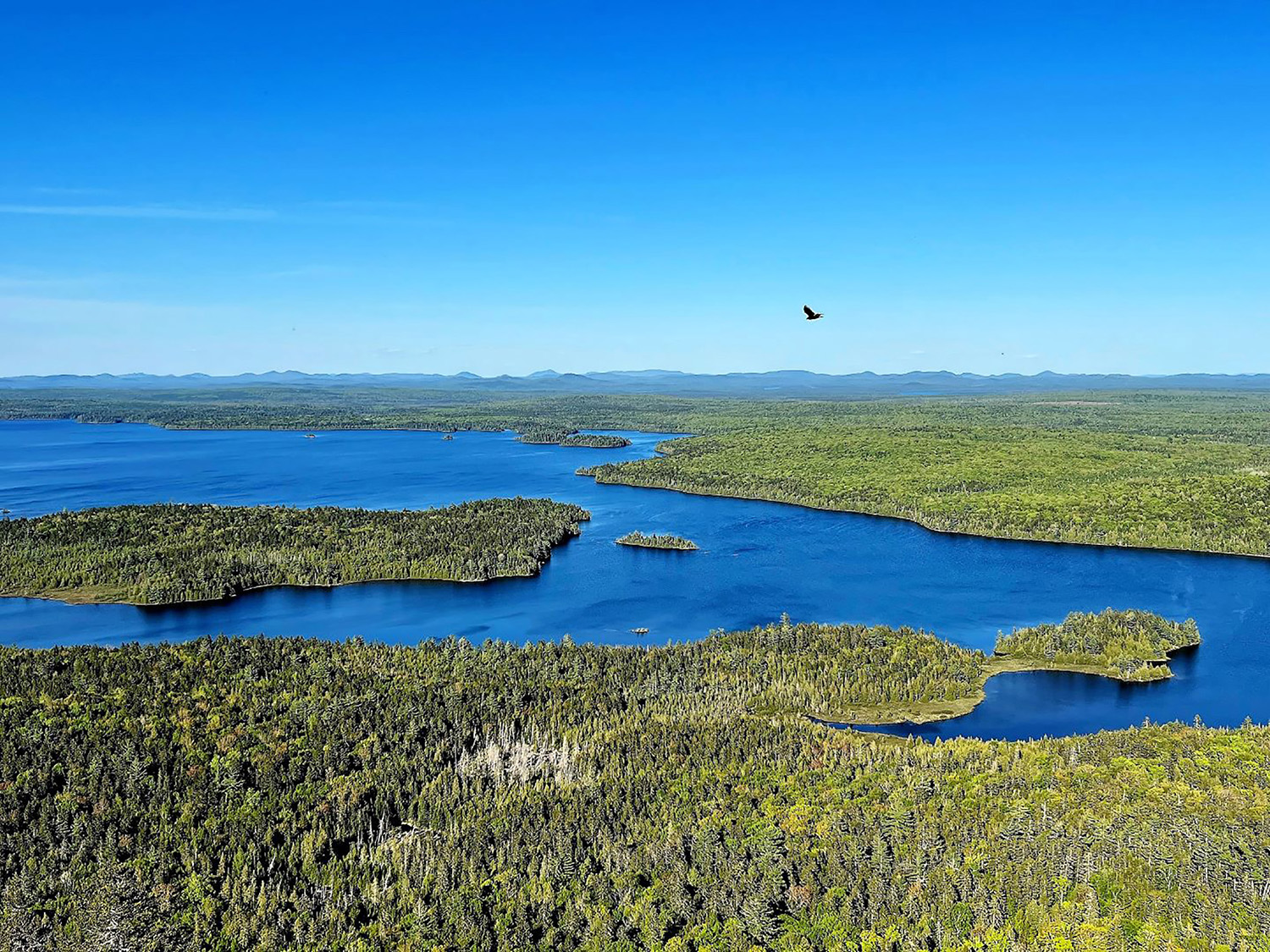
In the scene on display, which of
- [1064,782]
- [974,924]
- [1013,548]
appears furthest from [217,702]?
[1013,548]

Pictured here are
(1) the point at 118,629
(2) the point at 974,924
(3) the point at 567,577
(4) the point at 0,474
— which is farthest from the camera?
(4) the point at 0,474

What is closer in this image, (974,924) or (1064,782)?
(974,924)

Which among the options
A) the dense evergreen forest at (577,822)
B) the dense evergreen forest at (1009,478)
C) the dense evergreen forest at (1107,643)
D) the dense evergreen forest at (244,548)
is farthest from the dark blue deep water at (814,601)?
the dense evergreen forest at (577,822)

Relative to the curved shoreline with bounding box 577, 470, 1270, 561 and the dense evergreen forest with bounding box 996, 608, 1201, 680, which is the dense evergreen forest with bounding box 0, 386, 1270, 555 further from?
the dense evergreen forest with bounding box 996, 608, 1201, 680

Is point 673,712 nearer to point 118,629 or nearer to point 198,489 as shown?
point 118,629

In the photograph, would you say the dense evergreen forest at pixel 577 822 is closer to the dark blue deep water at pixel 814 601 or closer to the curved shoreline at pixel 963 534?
the dark blue deep water at pixel 814 601

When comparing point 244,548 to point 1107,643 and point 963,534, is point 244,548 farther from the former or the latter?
point 963,534

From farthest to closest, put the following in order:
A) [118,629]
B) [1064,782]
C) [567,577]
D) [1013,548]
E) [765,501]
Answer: [765,501] → [1013,548] → [567,577] → [118,629] → [1064,782]
